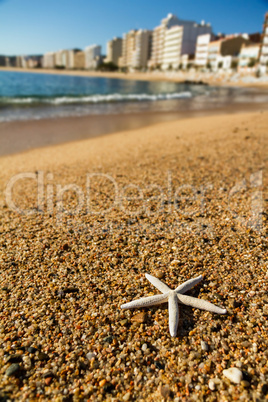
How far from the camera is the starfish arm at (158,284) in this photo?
86.8 inches

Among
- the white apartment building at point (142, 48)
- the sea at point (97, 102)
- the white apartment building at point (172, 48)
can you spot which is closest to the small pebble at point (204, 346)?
the sea at point (97, 102)

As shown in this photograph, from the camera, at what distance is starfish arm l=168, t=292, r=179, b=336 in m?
1.90

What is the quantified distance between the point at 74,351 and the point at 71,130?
9.24m

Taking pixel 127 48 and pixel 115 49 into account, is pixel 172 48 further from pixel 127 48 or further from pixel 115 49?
pixel 115 49

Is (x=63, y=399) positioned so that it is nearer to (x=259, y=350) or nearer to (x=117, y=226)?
(x=259, y=350)

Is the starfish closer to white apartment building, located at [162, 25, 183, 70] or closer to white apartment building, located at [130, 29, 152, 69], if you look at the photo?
white apartment building, located at [162, 25, 183, 70]

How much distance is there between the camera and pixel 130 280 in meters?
2.43

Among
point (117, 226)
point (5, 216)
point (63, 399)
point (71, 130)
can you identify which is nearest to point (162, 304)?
point (63, 399)

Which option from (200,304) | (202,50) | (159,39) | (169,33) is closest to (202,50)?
(202,50)

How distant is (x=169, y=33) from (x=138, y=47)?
26.4m

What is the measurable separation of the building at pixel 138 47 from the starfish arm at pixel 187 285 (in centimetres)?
14298

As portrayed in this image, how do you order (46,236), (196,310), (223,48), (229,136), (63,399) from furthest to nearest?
(223,48)
(229,136)
(46,236)
(196,310)
(63,399)

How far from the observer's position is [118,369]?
5.62 ft

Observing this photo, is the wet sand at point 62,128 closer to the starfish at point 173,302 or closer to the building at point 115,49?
the starfish at point 173,302
